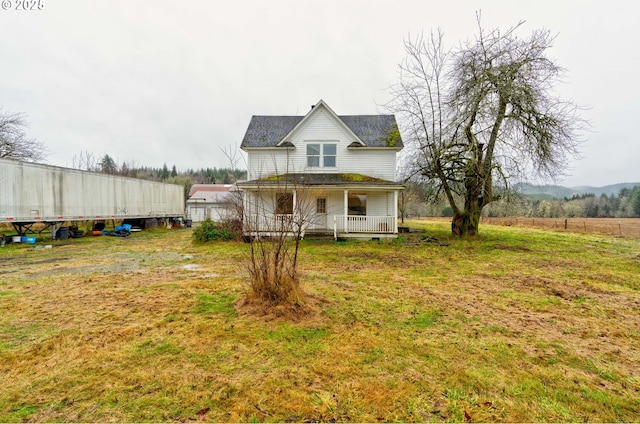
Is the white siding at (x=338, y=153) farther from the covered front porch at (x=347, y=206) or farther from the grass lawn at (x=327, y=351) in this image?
the grass lawn at (x=327, y=351)

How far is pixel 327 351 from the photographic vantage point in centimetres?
360

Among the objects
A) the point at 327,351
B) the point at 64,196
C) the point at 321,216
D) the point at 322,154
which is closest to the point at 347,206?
the point at 321,216

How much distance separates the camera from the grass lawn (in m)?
2.62

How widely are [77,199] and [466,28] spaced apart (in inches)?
989

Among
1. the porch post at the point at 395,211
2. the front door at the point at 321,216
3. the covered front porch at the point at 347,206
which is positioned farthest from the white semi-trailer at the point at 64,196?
the porch post at the point at 395,211

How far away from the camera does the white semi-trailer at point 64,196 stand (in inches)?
Result: 499

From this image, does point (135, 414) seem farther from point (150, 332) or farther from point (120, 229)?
point (120, 229)

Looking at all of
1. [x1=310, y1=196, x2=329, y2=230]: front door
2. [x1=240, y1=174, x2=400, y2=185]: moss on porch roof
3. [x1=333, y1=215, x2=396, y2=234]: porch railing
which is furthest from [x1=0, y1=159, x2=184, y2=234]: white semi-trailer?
[x1=333, y1=215, x2=396, y2=234]: porch railing

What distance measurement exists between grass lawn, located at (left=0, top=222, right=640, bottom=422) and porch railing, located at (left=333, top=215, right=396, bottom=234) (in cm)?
724

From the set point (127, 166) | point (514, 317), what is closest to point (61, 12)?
point (514, 317)

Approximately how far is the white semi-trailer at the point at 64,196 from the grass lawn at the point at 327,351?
803 centimetres

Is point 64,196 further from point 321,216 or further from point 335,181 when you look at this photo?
point 335,181

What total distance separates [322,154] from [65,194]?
604 inches

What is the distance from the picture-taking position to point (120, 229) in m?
19.1
